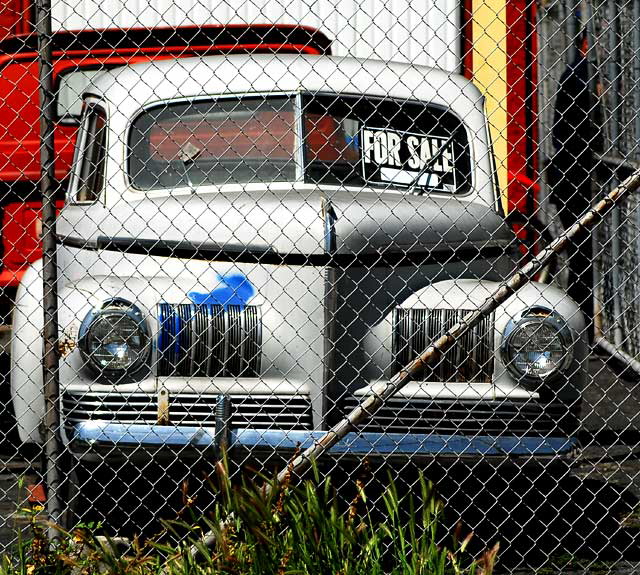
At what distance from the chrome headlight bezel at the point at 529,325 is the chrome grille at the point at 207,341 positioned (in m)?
0.94


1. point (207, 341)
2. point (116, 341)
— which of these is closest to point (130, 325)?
point (116, 341)

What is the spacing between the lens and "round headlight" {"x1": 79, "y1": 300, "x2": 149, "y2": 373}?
4.11 meters

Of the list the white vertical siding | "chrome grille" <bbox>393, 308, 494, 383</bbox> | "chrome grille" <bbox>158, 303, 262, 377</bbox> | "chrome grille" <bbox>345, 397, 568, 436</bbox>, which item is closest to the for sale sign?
"chrome grille" <bbox>393, 308, 494, 383</bbox>

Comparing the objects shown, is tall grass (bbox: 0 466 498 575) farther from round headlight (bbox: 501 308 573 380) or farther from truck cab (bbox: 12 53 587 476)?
round headlight (bbox: 501 308 573 380)

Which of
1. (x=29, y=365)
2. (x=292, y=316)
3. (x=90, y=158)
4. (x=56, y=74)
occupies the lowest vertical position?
(x=29, y=365)

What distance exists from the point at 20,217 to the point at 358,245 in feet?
10.1

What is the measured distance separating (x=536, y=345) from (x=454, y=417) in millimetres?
423

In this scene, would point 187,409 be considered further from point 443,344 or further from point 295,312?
point 443,344

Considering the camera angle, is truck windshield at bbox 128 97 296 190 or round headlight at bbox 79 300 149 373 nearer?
round headlight at bbox 79 300 149 373

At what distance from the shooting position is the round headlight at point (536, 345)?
4.20 m

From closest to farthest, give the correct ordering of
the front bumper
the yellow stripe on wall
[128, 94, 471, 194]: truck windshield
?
the front bumper → [128, 94, 471, 194]: truck windshield → the yellow stripe on wall

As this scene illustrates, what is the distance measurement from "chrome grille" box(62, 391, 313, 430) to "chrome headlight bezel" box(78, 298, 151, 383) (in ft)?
0.26

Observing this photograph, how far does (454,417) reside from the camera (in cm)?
416

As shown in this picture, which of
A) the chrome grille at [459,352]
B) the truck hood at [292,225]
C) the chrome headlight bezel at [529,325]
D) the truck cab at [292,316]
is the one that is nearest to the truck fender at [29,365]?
the truck cab at [292,316]
